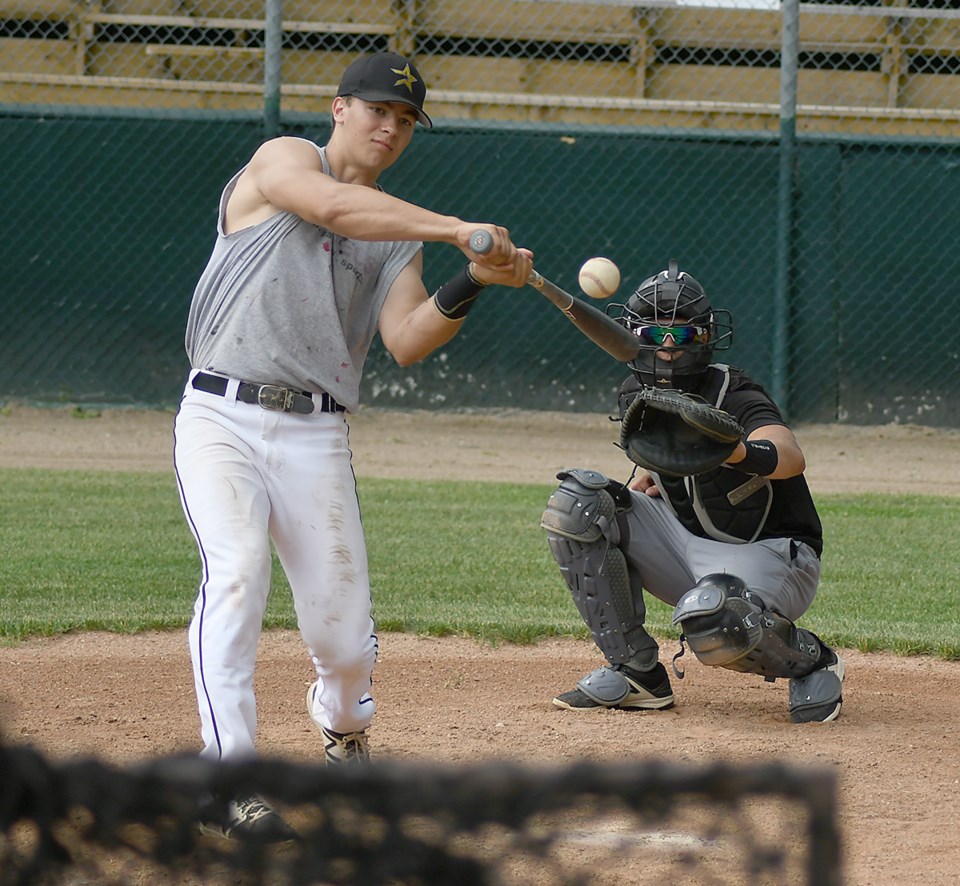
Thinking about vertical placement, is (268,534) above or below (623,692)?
above

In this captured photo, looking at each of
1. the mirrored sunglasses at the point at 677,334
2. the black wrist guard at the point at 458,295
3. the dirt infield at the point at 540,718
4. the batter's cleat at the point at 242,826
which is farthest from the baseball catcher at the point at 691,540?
the batter's cleat at the point at 242,826

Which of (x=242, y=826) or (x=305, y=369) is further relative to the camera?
(x=305, y=369)

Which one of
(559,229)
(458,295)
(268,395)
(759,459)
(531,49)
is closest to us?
(268,395)

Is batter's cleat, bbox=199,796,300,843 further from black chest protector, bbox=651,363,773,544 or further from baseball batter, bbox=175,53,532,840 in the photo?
black chest protector, bbox=651,363,773,544

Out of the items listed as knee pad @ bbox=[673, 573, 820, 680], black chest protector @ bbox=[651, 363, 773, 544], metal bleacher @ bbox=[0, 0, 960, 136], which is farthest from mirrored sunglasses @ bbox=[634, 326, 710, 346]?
metal bleacher @ bbox=[0, 0, 960, 136]

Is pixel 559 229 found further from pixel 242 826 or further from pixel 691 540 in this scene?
pixel 242 826

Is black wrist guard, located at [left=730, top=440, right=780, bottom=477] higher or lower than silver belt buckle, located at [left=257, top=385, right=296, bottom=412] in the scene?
lower

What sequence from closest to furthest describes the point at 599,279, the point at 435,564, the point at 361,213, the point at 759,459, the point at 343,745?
the point at 361,213, the point at 343,745, the point at 759,459, the point at 599,279, the point at 435,564

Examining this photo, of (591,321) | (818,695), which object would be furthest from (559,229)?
(591,321)

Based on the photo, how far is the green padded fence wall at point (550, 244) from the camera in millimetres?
10195

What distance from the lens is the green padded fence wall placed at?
10.2m

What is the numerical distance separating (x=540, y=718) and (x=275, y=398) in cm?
156

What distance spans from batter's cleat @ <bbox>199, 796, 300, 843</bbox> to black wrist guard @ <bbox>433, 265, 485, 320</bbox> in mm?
1978

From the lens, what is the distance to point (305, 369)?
3211 mm
